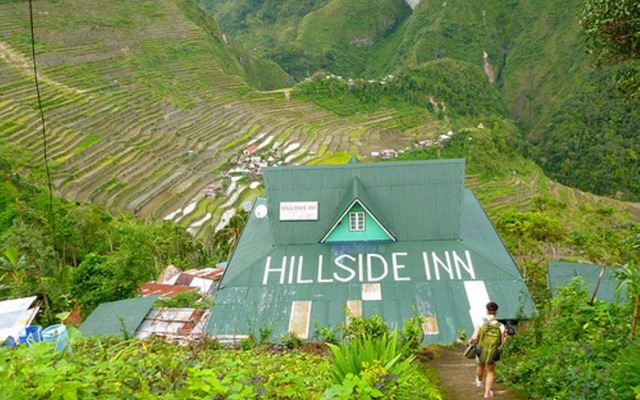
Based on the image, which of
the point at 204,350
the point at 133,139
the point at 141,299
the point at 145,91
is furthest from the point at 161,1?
the point at 204,350

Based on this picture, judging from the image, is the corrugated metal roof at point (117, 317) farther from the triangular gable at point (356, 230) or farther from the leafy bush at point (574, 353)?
the leafy bush at point (574, 353)

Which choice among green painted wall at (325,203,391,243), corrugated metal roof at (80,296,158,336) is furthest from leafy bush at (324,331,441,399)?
green painted wall at (325,203,391,243)

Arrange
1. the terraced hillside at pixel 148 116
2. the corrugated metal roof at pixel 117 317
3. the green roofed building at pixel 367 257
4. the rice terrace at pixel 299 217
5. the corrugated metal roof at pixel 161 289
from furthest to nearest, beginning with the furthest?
the terraced hillside at pixel 148 116, the corrugated metal roof at pixel 161 289, the green roofed building at pixel 367 257, the corrugated metal roof at pixel 117 317, the rice terrace at pixel 299 217

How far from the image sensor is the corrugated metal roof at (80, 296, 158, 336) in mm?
10477

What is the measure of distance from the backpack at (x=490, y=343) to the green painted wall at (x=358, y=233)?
8.12 m

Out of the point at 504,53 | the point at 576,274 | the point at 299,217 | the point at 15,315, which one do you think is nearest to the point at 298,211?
the point at 299,217

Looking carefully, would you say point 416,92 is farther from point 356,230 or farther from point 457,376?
point 457,376

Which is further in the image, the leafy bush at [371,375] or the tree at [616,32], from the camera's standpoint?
the tree at [616,32]

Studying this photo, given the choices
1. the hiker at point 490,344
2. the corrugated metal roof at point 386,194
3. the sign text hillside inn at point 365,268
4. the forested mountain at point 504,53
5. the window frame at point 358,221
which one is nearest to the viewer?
the hiker at point 490,344

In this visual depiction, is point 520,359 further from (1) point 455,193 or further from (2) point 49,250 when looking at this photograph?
(2) point 49,250

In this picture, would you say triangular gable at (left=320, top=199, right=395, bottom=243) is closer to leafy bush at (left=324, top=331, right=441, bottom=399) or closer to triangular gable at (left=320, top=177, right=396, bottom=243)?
triangular gable at (left=320, top=177, right=396, bottom=243)

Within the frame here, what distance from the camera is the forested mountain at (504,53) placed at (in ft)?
216

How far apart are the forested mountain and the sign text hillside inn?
5664cm

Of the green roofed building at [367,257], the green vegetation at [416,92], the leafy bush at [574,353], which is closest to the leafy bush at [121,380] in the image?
the leafy bush at [574,353]
